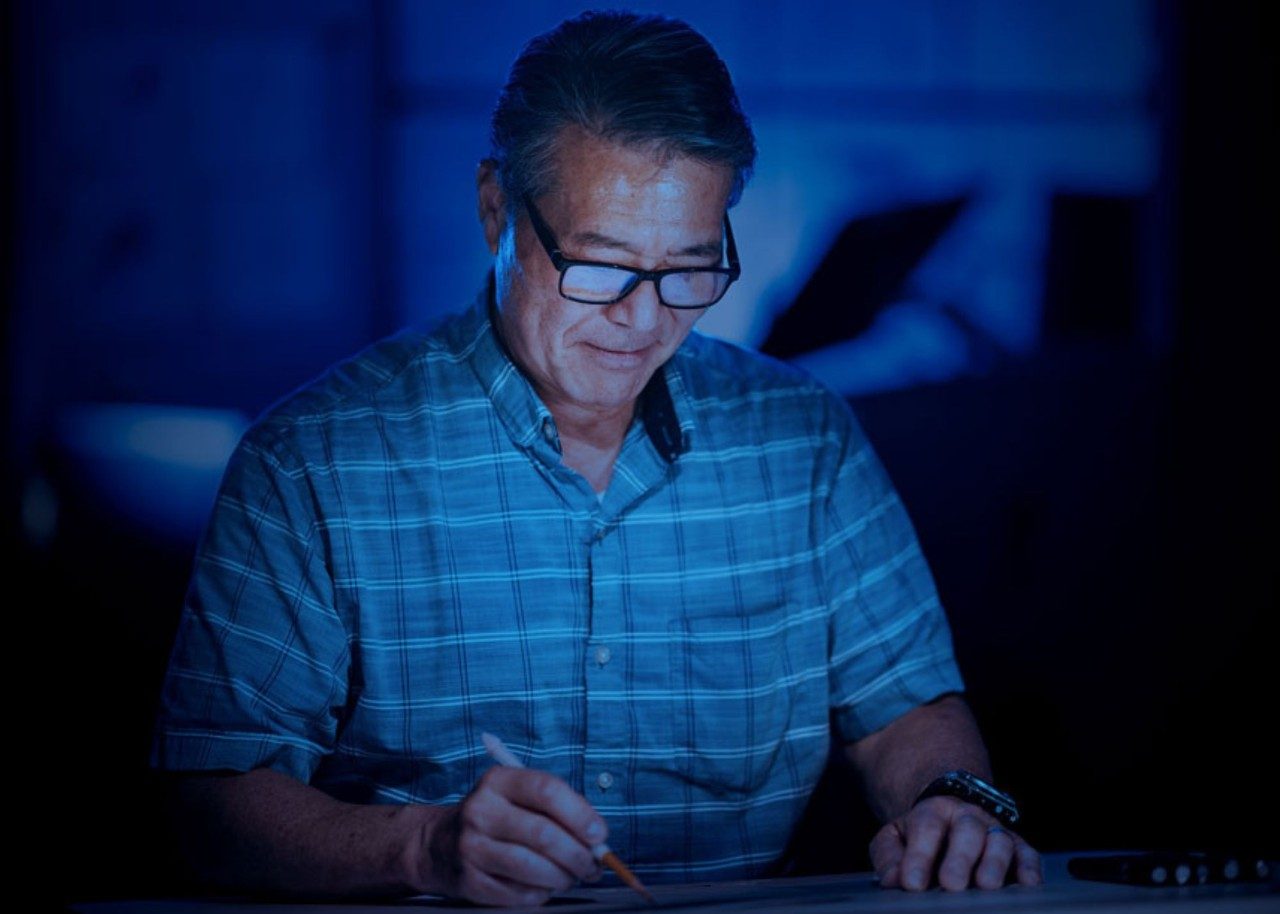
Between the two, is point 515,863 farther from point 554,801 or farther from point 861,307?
point 861,307

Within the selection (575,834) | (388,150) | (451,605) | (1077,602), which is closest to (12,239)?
(388,150)

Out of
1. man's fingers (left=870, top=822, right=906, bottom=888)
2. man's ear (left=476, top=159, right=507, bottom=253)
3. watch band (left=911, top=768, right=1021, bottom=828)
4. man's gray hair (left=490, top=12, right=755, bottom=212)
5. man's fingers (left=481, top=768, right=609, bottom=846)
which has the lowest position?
man's fingers (left=870, top=822, right=906, bottom=888)

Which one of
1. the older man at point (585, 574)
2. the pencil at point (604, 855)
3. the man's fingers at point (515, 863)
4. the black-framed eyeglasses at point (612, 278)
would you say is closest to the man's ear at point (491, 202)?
the older man at point (585, 574)

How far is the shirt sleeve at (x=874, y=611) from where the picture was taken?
84.7 inches

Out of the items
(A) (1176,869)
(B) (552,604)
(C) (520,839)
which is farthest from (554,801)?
(A) (1176,869)

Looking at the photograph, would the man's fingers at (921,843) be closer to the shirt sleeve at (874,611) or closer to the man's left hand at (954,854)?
the man's left hand at (954,854)

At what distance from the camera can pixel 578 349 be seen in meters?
1.98

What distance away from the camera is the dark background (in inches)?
98.0

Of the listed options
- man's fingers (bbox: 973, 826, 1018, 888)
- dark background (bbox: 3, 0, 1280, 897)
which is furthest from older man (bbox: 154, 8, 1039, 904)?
dark background (bbox: 3, 0, 1280, 897)

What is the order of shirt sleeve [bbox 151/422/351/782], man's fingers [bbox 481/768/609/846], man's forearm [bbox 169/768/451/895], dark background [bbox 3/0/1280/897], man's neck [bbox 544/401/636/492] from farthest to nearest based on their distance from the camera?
dark background [bbox 3/0/1280/897] → man's neck [bbox 544/401/636/492] → shirt sleeve [bbox 151/422/351/782] → man's forearm [bbox 169/768/451/895] → man's fingers [bbox 481/768/609/846]

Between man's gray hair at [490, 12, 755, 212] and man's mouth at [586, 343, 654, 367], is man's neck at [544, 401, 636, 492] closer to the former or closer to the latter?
man's mouth at [586, 343, 654, 367]

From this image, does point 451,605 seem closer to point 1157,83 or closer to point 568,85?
point 568,85

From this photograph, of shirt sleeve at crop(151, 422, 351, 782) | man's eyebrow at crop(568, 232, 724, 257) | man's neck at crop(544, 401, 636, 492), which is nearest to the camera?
shirt sleeve at crop(151, 422, 351, 782)

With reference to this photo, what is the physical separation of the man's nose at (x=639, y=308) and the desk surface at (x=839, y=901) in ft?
2.42
